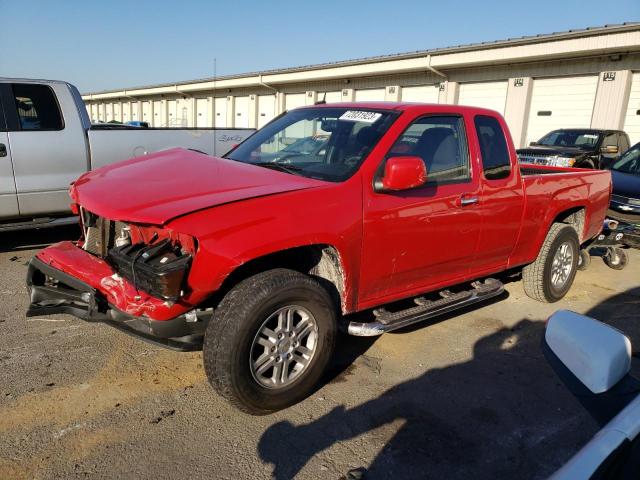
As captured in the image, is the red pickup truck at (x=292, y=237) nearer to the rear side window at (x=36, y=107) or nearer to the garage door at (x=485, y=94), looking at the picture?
the rear side window at (x=36, y=107)

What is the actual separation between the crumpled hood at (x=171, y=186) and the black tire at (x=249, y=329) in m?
0.53

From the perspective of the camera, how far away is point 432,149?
12.8 ft

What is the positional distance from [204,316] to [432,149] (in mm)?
2161

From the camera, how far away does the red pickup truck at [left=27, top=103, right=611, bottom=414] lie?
9.09 ft

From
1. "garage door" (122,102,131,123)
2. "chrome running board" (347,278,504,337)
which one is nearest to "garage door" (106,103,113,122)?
"garage door" (122,102,131,123)

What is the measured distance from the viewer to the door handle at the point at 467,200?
12.6ft

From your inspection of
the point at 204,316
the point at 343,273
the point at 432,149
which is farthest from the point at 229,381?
the point at 432,149

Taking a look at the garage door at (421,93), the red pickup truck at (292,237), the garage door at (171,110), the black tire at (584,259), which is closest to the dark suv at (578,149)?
the black tire at (584,259)

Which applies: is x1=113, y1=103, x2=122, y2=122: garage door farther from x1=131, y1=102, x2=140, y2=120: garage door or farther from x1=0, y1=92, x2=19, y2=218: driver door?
x1=0, y1=92, x2=19, y2=218: driver door

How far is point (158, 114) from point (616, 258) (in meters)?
38.4

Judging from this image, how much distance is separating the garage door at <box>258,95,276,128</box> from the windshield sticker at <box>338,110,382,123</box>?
80.2 ft

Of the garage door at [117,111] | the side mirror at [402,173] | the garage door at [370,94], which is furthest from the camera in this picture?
the garage door at [117,111]

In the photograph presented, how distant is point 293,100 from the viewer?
2673cm

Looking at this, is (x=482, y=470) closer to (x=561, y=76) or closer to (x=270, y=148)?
(x=270, y=148)
